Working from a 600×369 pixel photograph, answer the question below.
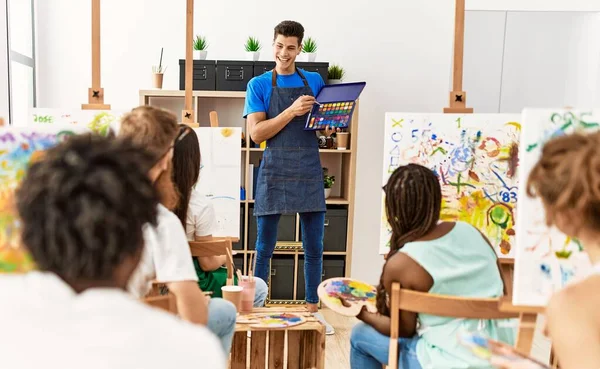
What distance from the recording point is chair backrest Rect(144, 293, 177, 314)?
151 centimetres

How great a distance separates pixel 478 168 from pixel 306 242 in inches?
47.3

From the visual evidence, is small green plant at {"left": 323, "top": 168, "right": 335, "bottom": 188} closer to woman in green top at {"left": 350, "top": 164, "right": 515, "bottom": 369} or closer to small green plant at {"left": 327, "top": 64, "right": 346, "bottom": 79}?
small green plant at {"left": 327, "top": 64, "right": 346, "bottom": 79}

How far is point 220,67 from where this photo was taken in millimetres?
4230

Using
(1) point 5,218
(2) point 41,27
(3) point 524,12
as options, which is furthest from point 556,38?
(1) point 5,218

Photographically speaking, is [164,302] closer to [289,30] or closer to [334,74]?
[289,30]

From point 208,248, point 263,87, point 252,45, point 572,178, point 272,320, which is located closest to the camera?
point 572,178

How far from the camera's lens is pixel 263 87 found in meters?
3.34

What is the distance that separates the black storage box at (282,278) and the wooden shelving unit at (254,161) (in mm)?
27

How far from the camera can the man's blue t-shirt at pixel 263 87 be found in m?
3.32

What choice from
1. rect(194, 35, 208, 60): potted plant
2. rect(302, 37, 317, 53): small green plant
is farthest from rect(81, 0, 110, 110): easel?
rect(302, 37, 317, 53): small green plant

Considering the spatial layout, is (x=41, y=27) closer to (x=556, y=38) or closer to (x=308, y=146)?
(x=308, y=146)

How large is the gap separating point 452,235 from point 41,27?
3600 millimetres

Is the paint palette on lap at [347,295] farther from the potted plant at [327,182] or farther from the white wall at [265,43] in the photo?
the white wall at [265,43]

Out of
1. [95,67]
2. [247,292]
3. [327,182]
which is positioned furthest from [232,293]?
[327,182]
